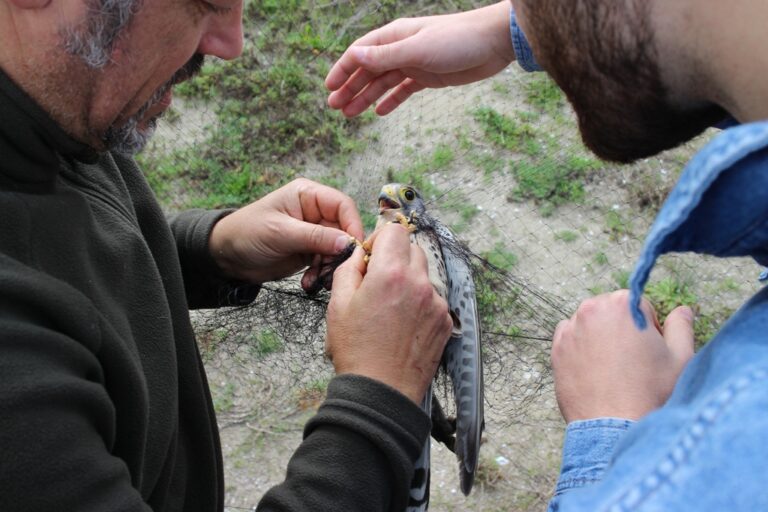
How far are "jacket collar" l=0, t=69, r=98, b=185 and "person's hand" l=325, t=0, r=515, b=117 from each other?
40.7 inches

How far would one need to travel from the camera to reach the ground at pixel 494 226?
3115 mm

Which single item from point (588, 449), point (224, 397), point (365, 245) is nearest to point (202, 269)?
point (365, 245)

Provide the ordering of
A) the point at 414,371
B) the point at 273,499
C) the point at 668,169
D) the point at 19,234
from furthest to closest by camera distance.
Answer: the point at 668,169, the point at 414,371, the point at 273,499, the point at 19,234

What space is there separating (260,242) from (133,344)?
24.1 inches

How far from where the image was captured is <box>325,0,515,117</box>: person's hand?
6.41 ft

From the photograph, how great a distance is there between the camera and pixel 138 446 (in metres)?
1.18

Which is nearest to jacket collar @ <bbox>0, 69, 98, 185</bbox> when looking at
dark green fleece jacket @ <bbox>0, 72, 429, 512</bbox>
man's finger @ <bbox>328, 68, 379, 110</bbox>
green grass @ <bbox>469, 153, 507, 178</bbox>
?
dark green fleece jacket @ <bbox>0, 72, 429, 512</bbox>

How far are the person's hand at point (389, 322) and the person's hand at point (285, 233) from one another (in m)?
0.20

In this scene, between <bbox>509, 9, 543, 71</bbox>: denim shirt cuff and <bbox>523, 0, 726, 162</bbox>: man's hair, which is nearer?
<bbox>523, 0, 726, 162</bbox>: man's hair

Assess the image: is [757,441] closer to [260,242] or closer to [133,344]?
[133,344]

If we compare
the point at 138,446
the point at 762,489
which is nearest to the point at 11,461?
the point at 138,446

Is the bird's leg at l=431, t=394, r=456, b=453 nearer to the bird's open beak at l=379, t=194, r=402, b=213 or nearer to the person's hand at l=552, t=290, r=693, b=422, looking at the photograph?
the bird's open beak at l=379, t=194, r=402, b=213

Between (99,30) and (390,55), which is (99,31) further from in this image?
(390,55)

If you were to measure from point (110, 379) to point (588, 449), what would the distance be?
0.77 metres
